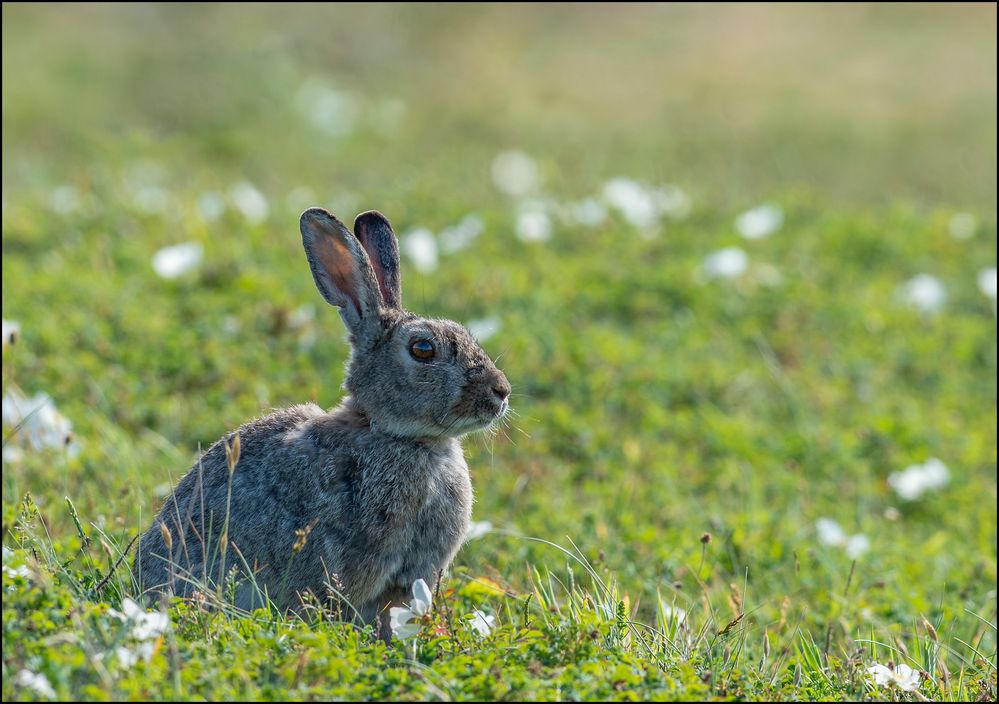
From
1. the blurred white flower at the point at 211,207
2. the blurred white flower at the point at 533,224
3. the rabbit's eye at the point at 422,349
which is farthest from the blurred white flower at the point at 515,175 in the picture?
the rabbit's eye at the point at 422,349

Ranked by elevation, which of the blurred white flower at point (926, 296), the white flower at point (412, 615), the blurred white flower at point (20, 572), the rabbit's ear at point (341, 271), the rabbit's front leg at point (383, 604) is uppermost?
the rabbit's ear at point (341, 271)

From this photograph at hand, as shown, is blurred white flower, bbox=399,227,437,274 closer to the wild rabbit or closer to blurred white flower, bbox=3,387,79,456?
blurred white flower, bbox=3,387,79,456

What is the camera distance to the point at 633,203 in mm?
11555

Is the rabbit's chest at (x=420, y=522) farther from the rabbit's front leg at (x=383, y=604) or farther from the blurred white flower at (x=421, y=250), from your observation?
the blurred white flower at (x=421, y=250)

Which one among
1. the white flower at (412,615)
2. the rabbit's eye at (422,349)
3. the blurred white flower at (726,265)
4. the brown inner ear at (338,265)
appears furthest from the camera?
the blurred white flower at (726,265)

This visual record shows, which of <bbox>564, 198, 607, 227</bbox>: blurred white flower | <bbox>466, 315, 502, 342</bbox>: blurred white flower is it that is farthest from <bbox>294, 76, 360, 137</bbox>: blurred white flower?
<bbox>466, 315, 502, 342</bbox>: blurred white flower

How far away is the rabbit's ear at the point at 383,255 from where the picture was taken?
225 inches

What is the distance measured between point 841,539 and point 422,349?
321 cm

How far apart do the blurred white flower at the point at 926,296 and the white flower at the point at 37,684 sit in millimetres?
8306

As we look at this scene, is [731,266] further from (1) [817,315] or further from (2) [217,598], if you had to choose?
(2) [217,598]

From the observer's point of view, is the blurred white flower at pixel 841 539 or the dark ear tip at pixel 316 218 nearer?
the dark ear tip at pixel 316 218

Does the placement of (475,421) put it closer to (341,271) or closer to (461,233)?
(341,271)

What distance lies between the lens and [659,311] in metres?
9.90

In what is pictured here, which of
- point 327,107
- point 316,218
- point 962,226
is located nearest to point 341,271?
point 316,218
